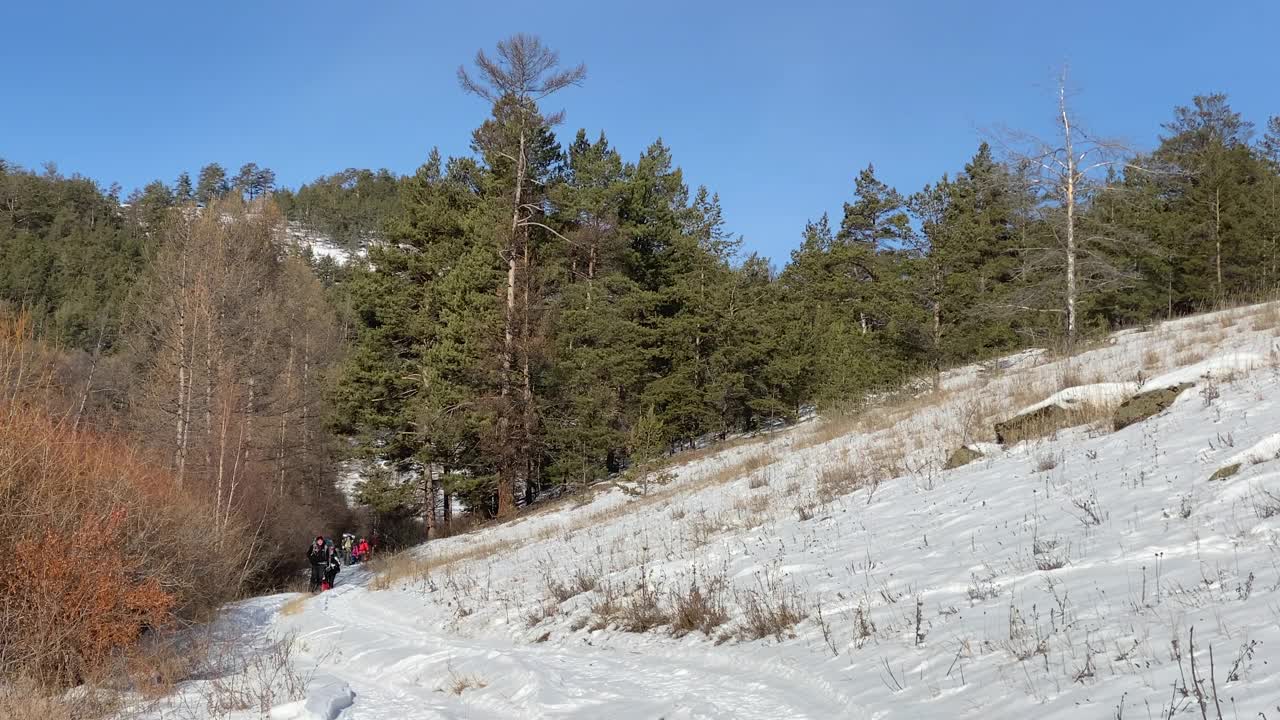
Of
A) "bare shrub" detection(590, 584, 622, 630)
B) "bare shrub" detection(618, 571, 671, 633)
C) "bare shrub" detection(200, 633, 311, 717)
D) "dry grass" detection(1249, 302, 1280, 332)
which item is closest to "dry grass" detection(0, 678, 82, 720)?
"bare shrub" detection(200, 633, 311, 717)

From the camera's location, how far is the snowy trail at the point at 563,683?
4.74 meters

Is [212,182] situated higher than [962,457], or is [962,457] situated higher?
[212,182]

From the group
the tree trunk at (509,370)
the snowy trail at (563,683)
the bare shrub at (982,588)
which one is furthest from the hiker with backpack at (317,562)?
the bare shrub at (982,588)

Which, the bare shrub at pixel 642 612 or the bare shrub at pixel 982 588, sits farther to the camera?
the bare shrub at pixel 642 612

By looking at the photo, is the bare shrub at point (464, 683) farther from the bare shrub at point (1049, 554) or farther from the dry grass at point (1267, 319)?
the dry grass at point (1267, 319)

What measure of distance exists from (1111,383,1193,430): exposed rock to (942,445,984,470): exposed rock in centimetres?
172

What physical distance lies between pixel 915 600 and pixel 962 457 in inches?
214

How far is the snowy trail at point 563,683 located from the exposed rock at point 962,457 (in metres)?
5.66

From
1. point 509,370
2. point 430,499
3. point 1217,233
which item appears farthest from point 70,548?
point 1217,233

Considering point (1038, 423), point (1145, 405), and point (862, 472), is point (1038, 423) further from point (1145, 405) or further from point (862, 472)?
point (862, 472)

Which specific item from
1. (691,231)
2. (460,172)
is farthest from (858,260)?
(460,172)

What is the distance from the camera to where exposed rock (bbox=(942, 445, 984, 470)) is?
10133 mm

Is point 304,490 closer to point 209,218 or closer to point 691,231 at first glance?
point 209,218

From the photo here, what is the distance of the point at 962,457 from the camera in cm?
1025
